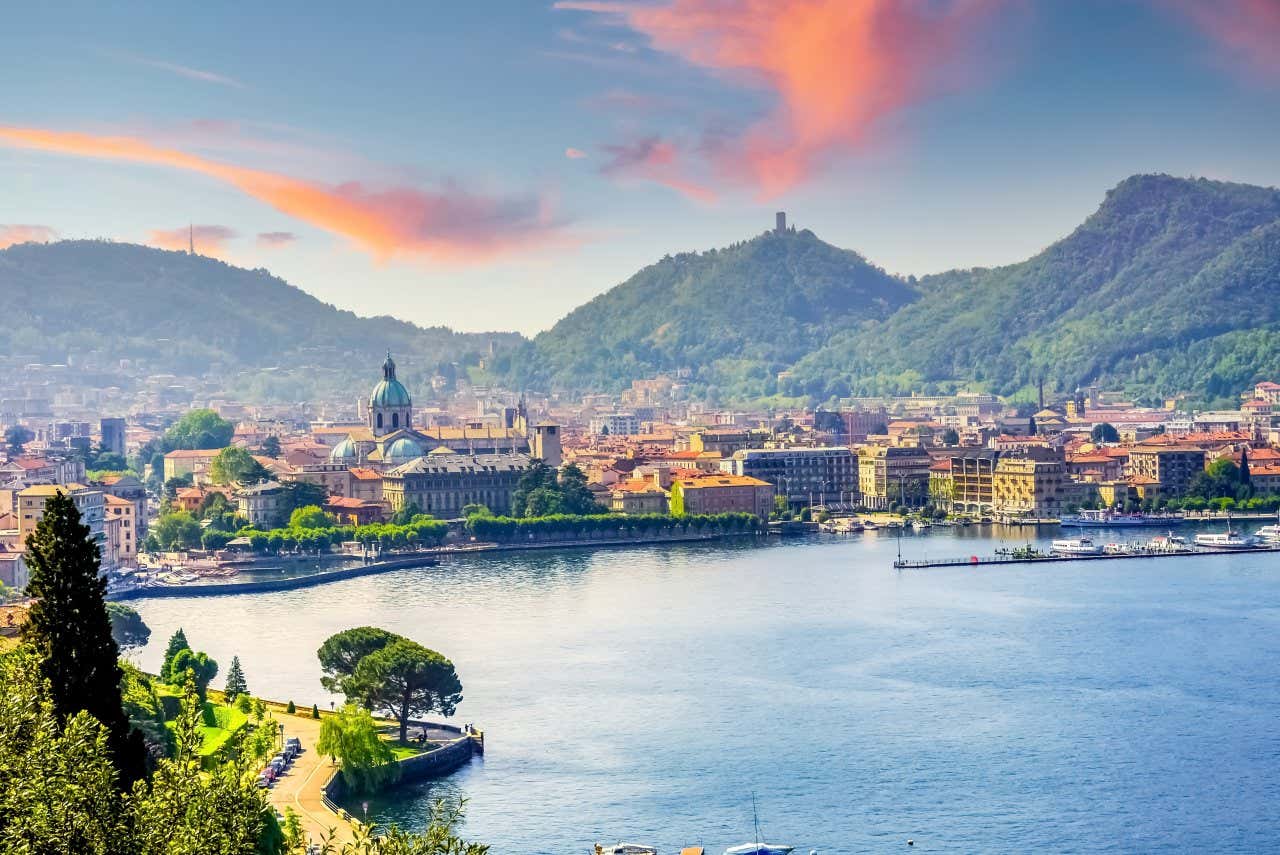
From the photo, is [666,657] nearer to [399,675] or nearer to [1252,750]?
[399,675]

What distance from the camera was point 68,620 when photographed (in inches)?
298

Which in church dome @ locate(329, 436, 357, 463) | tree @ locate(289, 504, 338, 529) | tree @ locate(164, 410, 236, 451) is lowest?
tree @ locate(289, 504, 338, 529)

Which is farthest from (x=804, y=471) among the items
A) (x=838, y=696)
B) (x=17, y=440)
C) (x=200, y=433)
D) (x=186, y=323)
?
(x=186, y=323)

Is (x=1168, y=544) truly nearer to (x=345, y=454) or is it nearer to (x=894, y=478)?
(x=894, y=478)

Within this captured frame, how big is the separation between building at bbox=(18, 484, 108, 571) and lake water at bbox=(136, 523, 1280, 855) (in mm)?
2480

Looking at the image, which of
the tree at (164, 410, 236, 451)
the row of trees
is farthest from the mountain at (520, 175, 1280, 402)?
the row of trees

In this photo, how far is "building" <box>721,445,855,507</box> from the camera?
47.1 m

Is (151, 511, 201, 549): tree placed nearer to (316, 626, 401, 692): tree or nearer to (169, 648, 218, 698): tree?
(169, 648, 218, 698): tree

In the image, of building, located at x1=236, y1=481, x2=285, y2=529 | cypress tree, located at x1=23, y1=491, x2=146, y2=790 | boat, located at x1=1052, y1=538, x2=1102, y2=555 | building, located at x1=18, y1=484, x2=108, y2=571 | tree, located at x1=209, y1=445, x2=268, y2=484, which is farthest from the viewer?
tree, located at x1=209, y1=445, x2=268, y2=484

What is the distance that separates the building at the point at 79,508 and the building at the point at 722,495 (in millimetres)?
13094

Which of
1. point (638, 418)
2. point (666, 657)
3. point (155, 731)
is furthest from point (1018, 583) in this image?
point (638, 418)

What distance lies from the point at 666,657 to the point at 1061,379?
84.6m

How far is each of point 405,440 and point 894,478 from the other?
Answer: 38.2 ft

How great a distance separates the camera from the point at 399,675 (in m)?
16.9
